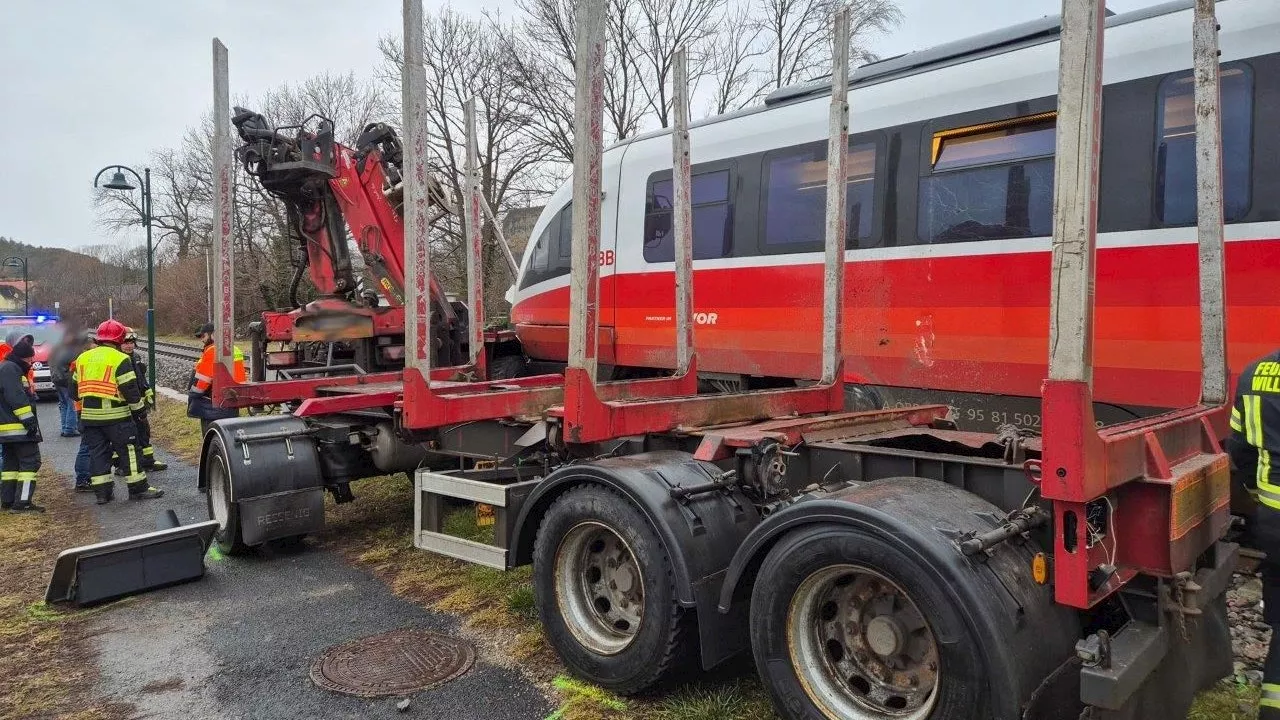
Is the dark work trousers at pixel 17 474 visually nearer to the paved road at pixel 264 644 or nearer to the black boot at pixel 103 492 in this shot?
the black boot at pixel 103 492

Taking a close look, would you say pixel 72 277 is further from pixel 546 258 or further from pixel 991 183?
pixel 991 183

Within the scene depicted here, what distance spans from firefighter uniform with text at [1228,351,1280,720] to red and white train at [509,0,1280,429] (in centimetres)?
225

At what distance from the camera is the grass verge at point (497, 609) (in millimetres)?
3395

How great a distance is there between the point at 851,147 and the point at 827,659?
16.4ft

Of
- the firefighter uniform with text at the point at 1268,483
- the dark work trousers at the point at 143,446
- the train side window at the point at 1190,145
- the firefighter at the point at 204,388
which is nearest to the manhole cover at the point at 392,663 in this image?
the firefighter uniform with text at the point at 1268,483

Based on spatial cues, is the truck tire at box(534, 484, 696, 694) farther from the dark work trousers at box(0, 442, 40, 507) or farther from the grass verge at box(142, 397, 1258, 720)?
the dark work trousers at box(0, 442, 40, 507)

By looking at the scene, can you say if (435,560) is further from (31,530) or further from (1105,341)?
(1105,341)

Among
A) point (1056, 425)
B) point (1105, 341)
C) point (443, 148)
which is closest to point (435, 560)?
point (1056, 425)

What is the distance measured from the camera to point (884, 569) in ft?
8.52

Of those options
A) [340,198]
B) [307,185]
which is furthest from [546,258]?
[307,185]

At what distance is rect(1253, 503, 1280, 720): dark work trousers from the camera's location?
2.86 m

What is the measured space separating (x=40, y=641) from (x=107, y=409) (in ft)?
14.2

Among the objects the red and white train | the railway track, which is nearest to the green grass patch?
the red and white train

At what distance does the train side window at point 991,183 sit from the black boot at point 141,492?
25.9 feet
